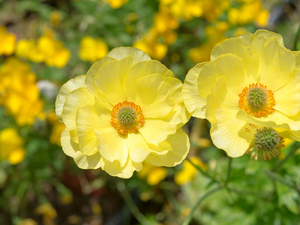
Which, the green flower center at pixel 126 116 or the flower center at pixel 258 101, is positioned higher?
the flower center at pixel 258 101

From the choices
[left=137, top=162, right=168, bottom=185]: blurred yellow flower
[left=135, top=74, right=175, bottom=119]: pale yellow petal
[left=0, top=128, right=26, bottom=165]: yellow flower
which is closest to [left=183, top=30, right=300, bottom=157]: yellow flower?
[left=135, top=74, right=175, bottom=119]: pale yellow petal

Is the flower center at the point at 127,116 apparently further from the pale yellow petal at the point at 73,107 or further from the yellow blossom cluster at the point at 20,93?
the yellow blossom cluster at the point at 20,93

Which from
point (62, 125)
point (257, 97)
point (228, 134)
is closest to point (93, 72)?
point (228, 134)

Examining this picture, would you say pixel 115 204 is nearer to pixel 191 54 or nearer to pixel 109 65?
pixel 191 54

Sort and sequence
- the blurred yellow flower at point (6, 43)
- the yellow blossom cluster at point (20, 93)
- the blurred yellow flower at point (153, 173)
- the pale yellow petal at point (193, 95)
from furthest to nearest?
1. the blurred yellow flower at point (6, 43)
2. the blurred yellow flower at point (153, 173)
3. the yellow blossom cluster at point (20, 93)
4. the pale yellow petal at point (193, 95)

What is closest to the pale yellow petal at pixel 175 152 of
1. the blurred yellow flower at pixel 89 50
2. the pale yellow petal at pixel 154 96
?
the pale yellow petal at pixel 154 96

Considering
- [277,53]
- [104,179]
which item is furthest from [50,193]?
[277,53]

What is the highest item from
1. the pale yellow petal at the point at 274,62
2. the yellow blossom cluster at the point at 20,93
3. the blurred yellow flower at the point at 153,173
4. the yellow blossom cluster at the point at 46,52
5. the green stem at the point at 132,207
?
the pale yellow petal at the point at 274,62
